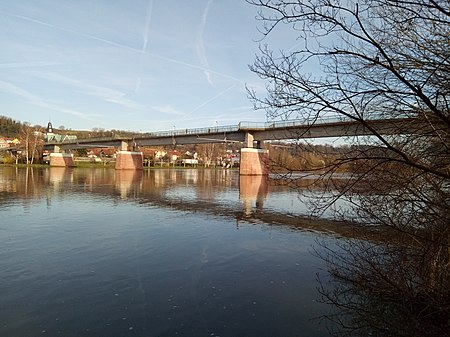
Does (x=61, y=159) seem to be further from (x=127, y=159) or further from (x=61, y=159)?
(x=127, y=159)

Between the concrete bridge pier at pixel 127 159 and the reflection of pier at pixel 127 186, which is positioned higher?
the concrete bridge pier at pixel 127 159

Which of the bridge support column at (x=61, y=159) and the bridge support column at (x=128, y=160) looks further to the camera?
the bridge support column at (x=61, y=159)

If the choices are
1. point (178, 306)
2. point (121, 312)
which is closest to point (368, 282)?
point (178, 306)

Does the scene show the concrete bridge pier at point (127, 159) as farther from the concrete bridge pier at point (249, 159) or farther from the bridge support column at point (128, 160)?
the concrete bridge pier at point (249, 159)

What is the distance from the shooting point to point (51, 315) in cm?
702

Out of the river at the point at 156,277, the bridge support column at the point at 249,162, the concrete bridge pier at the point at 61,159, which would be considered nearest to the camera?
the river at the point at 156,277

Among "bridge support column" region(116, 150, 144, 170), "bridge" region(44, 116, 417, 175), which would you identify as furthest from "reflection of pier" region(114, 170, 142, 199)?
"bridge support column" region(116, 150, 144, 170)

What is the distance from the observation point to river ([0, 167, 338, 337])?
22.4ft

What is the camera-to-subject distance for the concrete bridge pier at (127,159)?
97500 millimetres

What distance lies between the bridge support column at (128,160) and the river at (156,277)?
265 ft

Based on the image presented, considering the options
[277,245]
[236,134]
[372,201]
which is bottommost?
[277,245]

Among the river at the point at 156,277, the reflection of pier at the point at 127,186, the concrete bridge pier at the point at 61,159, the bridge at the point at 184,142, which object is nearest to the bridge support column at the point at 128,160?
the bridge at the point at 184,142

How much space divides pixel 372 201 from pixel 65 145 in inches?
5196

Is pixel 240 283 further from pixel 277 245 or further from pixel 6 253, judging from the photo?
pixel 6 253
